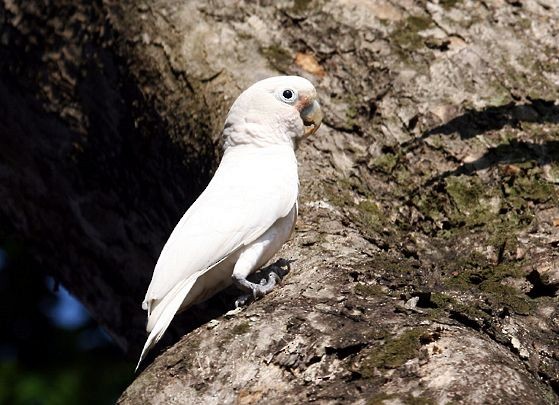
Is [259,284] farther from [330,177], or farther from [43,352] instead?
[43,352]

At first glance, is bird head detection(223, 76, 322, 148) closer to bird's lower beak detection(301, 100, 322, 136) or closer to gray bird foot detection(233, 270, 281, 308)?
bird's lower beak detection(301, 100, 322, 136)

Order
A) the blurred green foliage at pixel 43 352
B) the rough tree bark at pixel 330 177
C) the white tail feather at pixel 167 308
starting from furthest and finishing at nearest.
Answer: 1. the blurred green foliage at pixel 43 352
2. the white tail feather at pixel 167 308
3. the rough tree bark at pixel 330 177

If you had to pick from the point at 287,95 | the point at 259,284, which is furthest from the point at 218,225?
the point at 287,95

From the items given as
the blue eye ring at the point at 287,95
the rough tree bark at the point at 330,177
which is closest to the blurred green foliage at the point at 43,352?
the rough tree bark at the point at 330,177

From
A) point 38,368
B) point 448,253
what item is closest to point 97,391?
point 38,368

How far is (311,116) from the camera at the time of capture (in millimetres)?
4406

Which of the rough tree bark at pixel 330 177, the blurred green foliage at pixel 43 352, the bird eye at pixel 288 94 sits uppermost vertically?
the bird eye at pixel 288 94

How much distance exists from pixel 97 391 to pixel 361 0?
10.7ft

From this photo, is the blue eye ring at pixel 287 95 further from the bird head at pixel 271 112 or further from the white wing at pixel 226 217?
the white wing at pixel 226 217

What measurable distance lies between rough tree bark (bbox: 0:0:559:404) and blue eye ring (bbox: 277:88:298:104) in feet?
1.28

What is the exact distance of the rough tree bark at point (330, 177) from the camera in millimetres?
3049

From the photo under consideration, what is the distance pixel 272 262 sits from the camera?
3.95 meters

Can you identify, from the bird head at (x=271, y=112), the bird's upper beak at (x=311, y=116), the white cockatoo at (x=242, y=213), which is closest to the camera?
the white cockatoo at (x=242, y=213)

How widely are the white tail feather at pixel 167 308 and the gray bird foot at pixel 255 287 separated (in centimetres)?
19
